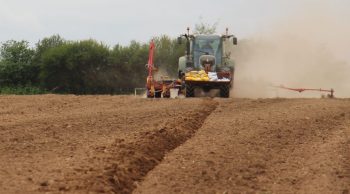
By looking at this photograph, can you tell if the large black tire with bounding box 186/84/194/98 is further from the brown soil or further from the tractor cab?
the brown soil

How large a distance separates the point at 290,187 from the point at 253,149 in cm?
225

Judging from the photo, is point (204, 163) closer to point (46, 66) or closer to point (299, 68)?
point (299, 68)

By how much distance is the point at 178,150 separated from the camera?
1020 centimetres

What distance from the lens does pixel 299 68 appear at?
107ft

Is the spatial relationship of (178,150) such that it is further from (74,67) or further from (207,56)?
(74,67)

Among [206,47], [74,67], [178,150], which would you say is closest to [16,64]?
[74,67]

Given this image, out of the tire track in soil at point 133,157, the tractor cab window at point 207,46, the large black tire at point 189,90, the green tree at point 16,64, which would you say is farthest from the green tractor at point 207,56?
the green tree at point 16,64

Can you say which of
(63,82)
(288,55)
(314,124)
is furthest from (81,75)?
(314,124)

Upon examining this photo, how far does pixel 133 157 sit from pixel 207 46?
53.9 ft

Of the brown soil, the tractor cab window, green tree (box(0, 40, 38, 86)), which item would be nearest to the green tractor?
the tractor cab window

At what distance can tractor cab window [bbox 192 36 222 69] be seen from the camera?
25.3m

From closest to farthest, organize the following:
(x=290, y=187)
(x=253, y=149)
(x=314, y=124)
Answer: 1. (x=290, y=187)
2. (x=253, y=149)
3. (x=314, y=124)

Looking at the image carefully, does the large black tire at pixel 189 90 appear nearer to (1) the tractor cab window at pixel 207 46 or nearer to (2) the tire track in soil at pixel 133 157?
(1) the tractor cab window at pixel 207 46

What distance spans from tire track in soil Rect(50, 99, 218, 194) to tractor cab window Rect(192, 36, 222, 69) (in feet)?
38.0
